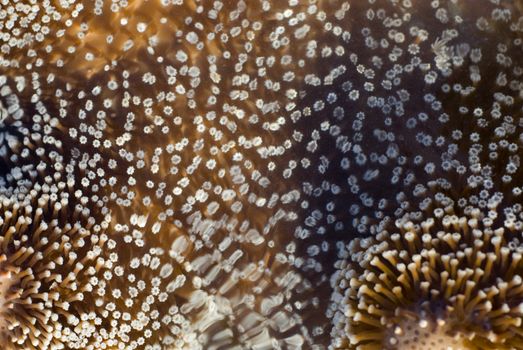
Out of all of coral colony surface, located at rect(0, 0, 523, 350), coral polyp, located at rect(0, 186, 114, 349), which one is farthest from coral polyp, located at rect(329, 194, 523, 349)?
coral polyp, located at rect(0, 186, 114, 349)

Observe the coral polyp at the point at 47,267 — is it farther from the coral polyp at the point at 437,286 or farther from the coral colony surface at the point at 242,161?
the coral polyp at the point at 437,286

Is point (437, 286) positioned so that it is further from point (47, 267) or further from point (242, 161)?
point (47, 267)

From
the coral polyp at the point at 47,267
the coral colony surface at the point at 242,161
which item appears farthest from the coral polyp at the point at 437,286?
the coral polyp at the point at 47,267

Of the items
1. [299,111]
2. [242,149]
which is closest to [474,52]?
[299,111]

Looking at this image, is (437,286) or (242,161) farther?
(242,161)

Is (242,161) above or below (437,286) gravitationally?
above

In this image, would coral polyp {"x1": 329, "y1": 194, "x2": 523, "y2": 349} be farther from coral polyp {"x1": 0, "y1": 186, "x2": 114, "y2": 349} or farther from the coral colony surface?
coral polyp {"x1": 0, "y1": 186, "x2": 114, "y2": 349}

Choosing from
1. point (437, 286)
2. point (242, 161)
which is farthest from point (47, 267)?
point (437, 286)

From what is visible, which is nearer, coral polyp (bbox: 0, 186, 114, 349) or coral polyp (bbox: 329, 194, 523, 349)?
coral polyp (bbox: 329, 194, 523, 349)

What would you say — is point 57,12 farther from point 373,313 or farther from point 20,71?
point 373,313
